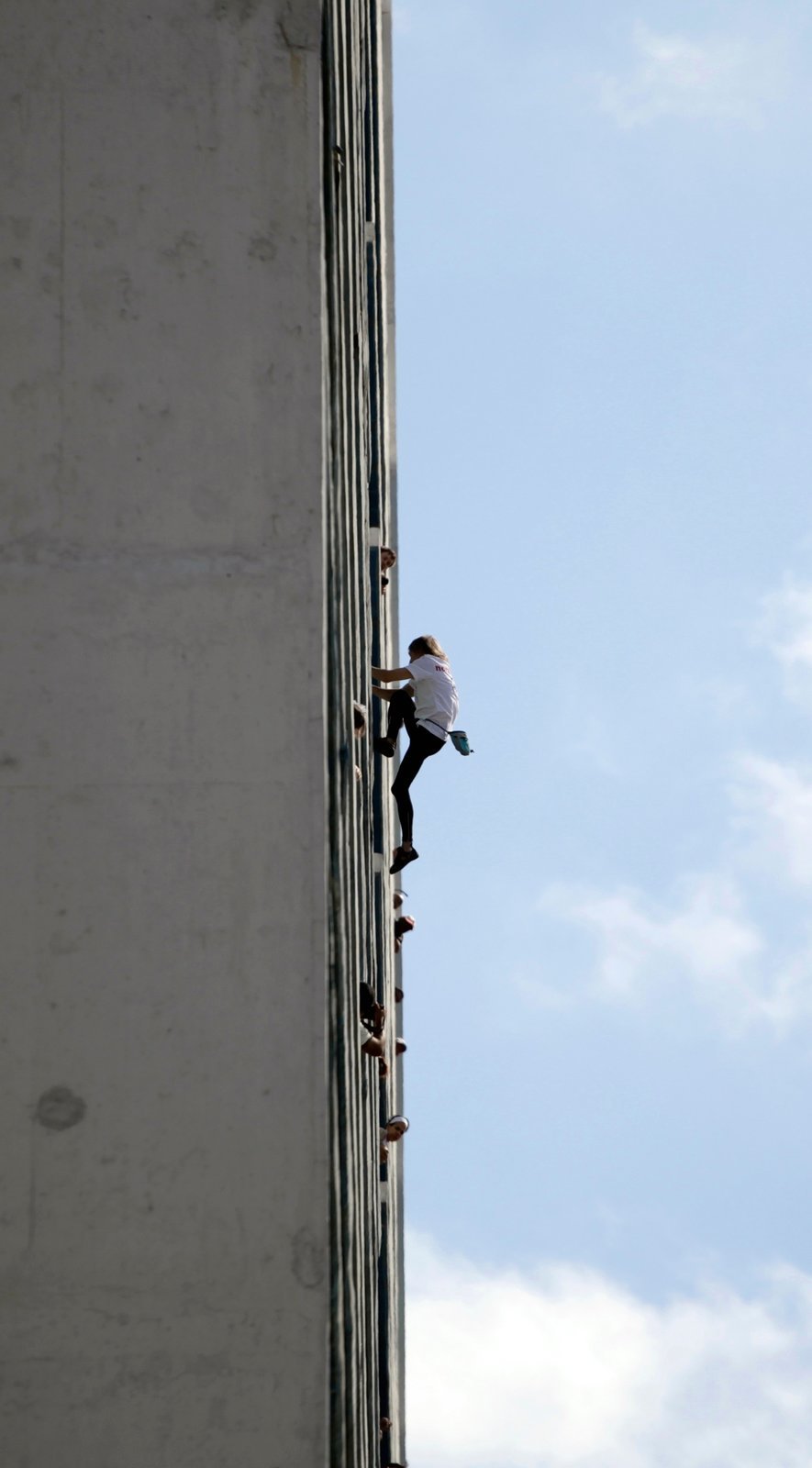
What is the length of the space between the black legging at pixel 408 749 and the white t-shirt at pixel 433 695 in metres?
0.07

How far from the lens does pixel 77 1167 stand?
10555 mm

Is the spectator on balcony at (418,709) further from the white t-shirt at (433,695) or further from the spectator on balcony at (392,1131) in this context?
the spectator on balcony at (392,1131)

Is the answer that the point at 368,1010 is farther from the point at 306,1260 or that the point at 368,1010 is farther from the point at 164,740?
the point at 164,740

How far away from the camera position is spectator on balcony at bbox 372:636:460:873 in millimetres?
16234

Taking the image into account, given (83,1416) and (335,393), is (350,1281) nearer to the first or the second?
(83,1416)

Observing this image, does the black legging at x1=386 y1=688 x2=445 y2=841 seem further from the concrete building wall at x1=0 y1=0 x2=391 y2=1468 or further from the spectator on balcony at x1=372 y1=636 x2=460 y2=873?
the concrete building wall at x1=0 y1=0 x2=391 y2=1468

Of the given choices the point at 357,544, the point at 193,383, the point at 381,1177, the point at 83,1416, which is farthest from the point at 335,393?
the point at 381,1177

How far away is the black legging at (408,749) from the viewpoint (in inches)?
640

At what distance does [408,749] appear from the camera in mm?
16438

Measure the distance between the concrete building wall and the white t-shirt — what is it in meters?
5.00

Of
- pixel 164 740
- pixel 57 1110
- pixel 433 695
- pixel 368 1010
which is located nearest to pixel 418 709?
pixel 433 695

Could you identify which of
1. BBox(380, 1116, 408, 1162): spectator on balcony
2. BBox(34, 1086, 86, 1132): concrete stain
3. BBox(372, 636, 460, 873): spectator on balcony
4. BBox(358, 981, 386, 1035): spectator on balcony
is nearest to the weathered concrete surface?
BBox(34, 1086, 86, 1132): concrete stain

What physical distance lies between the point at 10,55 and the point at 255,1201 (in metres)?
6.87

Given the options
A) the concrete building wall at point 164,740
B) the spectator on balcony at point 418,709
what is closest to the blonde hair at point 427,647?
the spectator on balcony at point 418,709
